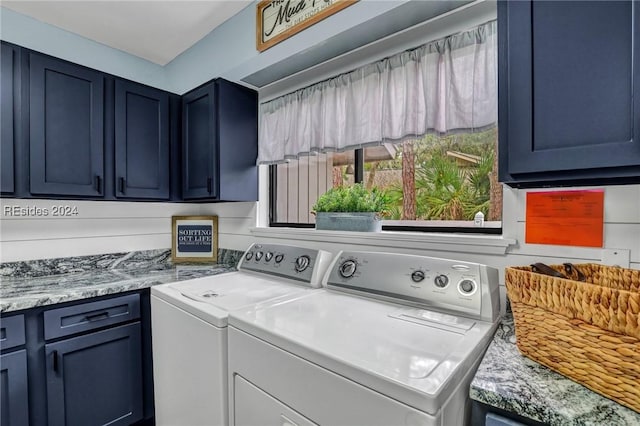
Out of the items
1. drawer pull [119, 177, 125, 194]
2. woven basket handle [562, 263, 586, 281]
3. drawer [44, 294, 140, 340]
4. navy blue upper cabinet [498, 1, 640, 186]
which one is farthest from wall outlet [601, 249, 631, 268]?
drawer pull [119, 177, 125, 194]

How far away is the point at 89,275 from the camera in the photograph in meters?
1.99

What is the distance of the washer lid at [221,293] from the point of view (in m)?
1.20

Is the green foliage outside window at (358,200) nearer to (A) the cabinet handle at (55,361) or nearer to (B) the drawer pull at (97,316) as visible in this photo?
(B) the drawer pull at (97,316)

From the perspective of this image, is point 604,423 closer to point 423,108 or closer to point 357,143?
point 423,108

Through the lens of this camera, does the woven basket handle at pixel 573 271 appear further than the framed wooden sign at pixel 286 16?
No

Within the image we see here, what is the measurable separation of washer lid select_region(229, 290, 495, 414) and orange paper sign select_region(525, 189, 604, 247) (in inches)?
16.3

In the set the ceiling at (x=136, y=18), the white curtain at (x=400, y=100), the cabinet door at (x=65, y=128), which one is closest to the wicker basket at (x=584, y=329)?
the white curtain at (x=400, y=100)

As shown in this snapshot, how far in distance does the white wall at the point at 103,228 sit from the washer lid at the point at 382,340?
127cm

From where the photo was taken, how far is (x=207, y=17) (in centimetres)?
201

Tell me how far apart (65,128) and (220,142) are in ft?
2.74

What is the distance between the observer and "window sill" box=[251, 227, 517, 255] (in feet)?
4.08

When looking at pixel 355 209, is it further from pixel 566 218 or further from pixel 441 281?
pixel 566 218

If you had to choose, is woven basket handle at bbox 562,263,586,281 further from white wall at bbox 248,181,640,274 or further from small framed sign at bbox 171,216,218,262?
small framed sign at bbox 171,216,218,262

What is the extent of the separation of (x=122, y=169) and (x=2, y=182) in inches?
22.0
